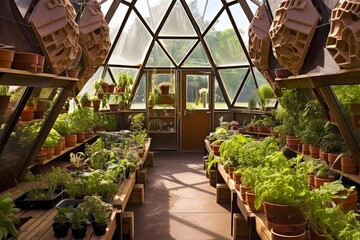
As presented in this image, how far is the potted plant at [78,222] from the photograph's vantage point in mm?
2811

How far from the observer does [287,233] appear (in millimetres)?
2682

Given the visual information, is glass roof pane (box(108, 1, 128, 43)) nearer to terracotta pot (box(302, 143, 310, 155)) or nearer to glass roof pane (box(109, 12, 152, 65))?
glass roof pane (box(109, 12, 152, 65))

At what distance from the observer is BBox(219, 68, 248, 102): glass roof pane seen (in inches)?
410

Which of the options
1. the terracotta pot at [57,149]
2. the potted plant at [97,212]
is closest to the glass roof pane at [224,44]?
the terracotta pot at [57,149]

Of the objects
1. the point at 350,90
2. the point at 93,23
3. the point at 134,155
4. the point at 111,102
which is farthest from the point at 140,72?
the point at 350,90

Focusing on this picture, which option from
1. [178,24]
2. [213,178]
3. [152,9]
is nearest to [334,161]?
[213,178]

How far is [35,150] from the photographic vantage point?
4.38 metres

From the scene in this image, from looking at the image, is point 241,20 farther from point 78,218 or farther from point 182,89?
point 78,218

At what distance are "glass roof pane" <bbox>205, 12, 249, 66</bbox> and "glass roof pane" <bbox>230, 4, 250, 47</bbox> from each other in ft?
1.17

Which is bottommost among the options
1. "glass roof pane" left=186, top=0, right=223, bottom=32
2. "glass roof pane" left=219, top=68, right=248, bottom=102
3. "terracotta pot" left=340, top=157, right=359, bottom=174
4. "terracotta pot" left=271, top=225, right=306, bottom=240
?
"terracotta pot" left=271, top=225, right=306, bottom=240

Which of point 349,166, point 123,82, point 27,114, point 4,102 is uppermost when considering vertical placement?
point 123,82

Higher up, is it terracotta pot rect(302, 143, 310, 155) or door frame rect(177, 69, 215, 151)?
door frame rect(177, 69, 215, 151)

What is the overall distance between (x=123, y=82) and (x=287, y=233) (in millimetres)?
7583

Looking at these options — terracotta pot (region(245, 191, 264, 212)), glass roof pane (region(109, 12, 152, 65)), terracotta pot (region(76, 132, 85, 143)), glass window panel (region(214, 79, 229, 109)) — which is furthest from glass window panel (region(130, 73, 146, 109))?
terracotta pot (region(245, 191, 264, 212))
